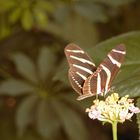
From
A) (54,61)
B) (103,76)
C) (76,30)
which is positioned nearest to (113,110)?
(103,76)

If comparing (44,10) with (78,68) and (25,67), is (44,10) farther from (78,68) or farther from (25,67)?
(78,68)

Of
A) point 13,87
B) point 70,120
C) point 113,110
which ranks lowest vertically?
point 70,120

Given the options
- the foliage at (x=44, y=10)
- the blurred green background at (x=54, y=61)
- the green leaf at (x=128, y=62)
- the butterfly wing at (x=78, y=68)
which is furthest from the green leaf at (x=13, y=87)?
the butterfly wing at (x=78, y=68)

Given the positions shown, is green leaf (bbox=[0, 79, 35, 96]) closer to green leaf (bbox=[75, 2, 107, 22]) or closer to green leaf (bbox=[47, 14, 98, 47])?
green leaf (bbox=[75, 2, 107, 22])

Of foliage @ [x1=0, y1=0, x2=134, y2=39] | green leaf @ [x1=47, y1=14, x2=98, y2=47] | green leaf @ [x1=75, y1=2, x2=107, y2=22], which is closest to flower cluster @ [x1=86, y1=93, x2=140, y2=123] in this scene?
foliage @ [x1=0, y1=0, x2=134, y2=39]

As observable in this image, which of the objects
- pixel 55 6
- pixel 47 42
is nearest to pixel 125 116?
pixel 55 6

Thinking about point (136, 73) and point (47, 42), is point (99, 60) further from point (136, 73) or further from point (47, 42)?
point (47, 42)

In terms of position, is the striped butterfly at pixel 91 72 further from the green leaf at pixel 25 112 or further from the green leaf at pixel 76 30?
the green leaf at pixel 76 30
